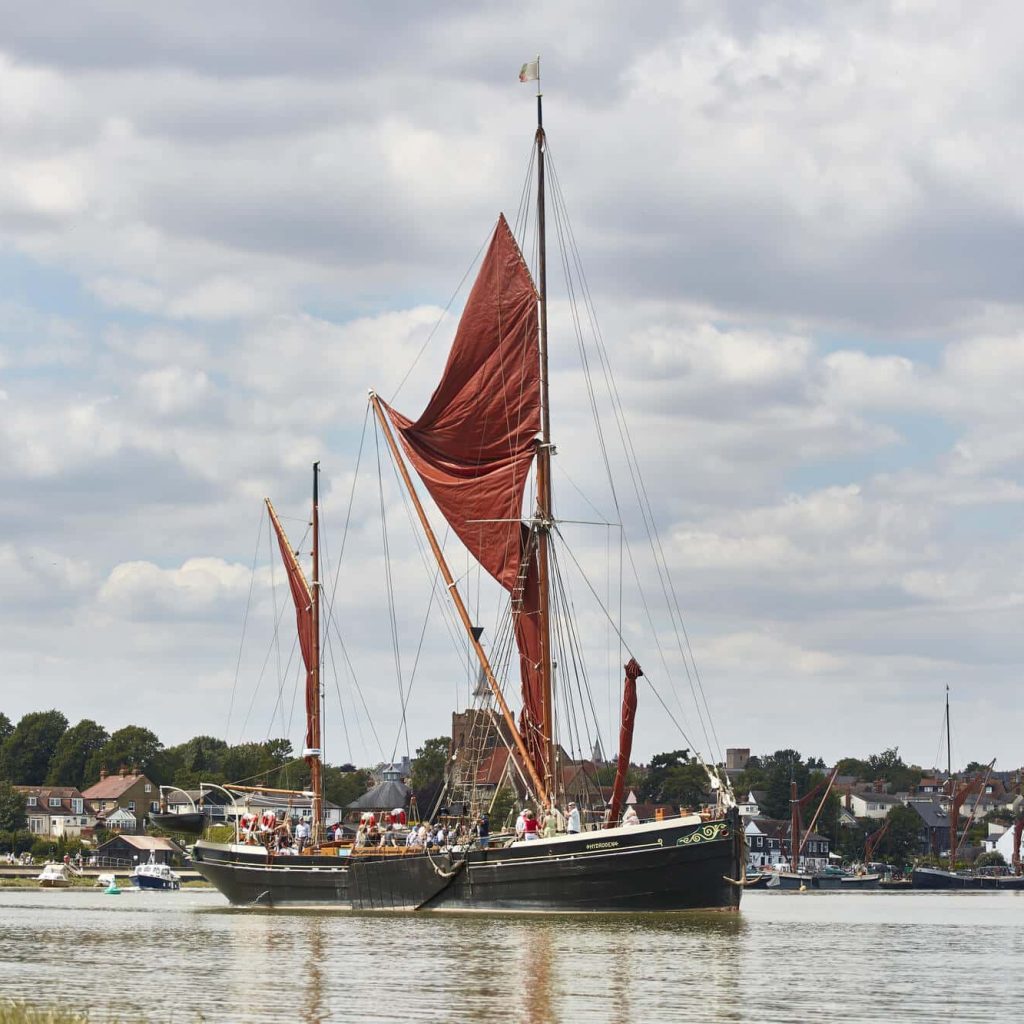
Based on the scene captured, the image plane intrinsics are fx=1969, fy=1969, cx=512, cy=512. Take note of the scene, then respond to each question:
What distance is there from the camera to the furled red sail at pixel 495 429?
76.4 meters

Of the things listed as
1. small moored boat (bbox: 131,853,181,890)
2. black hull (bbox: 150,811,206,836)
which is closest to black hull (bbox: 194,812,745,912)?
black hull (bbox: 150,811,206,836)

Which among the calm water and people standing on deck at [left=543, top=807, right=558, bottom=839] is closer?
the calm water

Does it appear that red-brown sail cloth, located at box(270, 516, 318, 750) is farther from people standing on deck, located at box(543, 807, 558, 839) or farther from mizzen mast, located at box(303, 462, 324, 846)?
people standing on deck, located at box(543, 807, 558, 839)

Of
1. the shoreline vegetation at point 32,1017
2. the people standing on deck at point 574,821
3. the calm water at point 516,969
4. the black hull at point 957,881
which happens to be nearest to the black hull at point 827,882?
the black hull at point 957,881

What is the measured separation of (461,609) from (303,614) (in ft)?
42.4

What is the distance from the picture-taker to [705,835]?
6438cm

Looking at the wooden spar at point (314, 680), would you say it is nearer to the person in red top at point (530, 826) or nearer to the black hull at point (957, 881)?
the person in red top at point (530, 826)

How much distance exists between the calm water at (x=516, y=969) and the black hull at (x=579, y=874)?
41.2 inches

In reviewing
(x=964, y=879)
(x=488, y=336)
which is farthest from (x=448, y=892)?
(x=964, y=879)

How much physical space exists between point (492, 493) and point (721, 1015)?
42854mm

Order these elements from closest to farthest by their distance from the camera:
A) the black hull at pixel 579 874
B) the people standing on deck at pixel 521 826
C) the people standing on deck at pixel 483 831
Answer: the black hull at pixel 579 874
the people standing on deck at pixel 521 826
the people standing on deck at pixel 483 831

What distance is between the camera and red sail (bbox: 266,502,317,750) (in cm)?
8819

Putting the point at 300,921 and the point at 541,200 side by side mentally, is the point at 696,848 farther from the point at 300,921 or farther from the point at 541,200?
the point at 541,200

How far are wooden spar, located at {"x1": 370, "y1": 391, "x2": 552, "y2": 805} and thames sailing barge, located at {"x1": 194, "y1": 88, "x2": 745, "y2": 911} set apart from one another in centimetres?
6
